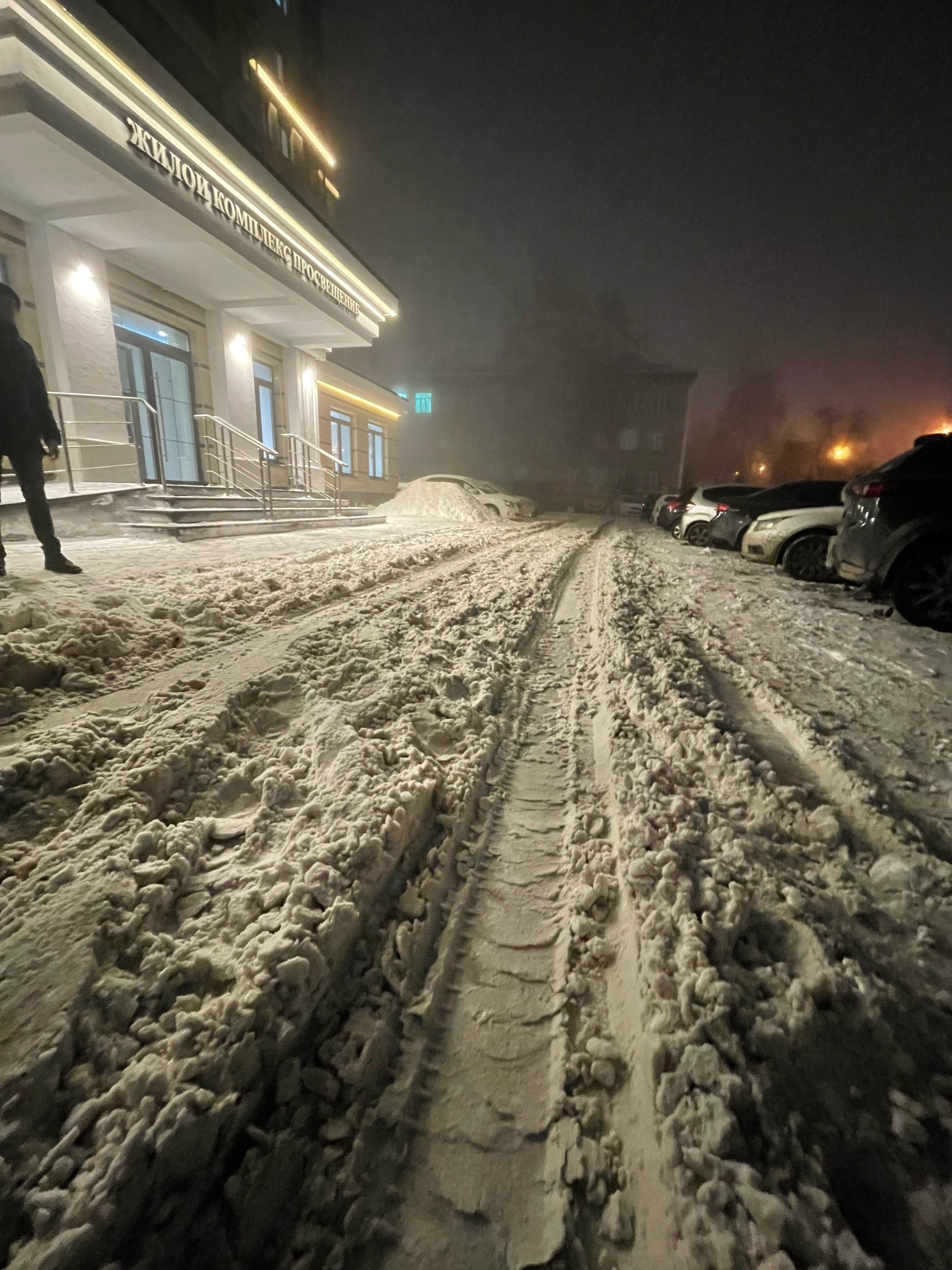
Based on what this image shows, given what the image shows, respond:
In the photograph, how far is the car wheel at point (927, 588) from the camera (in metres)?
5.18

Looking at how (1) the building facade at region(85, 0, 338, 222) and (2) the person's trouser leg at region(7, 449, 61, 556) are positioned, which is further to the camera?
(1) the building facade at region(85, 0, 338, 222)

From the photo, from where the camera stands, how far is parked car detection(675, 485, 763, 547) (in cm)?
1260

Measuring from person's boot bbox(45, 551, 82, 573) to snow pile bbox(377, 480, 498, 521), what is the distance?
39.4ft

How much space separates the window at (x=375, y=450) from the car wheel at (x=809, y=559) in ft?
62.2

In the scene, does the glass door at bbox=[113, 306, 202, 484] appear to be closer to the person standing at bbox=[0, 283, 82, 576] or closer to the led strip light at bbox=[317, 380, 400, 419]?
the person standing at bbox=[0, 283, 82, 576]

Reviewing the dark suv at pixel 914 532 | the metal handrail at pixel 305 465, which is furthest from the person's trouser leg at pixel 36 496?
the metal handrail at pixel 305 465

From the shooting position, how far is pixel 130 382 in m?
11.4

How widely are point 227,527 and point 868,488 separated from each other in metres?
9.62

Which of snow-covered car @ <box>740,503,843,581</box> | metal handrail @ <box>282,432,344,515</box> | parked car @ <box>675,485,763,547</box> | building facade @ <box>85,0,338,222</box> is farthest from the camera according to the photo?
metal handrail @ <box>282,432,344,515</box>

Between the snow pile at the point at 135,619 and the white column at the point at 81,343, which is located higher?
the white column at the point at 81,343

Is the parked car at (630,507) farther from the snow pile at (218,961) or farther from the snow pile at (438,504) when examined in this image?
the snow pile at (218,961)

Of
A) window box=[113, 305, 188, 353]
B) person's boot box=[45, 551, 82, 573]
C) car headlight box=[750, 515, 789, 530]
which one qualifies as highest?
window box=[113, 305, 188, 353]

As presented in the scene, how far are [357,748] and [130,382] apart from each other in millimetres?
13226

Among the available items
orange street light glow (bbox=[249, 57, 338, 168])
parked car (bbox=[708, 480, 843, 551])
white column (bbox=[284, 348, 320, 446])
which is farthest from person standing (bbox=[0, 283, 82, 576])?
orange street light glow (bbox=[249, 57, 338, 168])
